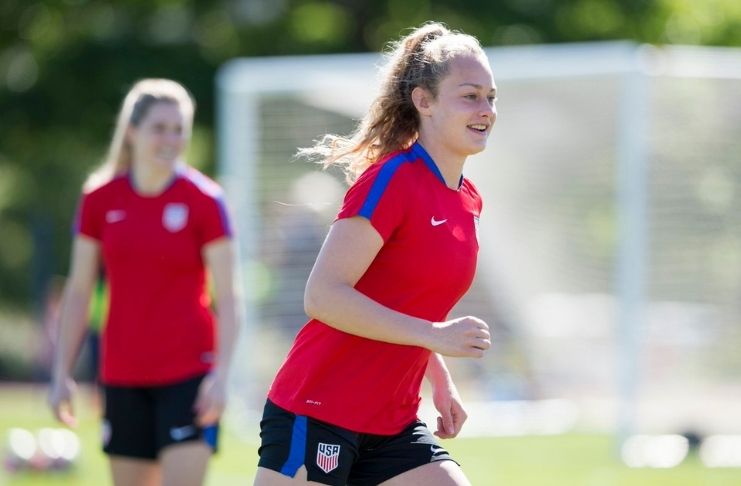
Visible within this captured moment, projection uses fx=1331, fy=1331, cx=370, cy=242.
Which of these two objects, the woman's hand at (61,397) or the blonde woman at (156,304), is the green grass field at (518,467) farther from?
the blonde woman at (156,304)

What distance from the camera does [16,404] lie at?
53.6 ft

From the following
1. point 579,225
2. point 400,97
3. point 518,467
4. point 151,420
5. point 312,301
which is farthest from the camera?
point 579,225

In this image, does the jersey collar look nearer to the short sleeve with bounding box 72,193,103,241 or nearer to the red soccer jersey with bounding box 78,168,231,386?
the red soccer jersey with bounding box 78,168,231,386

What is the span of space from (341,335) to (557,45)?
60.5ft

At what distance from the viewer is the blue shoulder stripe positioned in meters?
3.72

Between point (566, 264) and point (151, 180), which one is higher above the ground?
point (566, 264)

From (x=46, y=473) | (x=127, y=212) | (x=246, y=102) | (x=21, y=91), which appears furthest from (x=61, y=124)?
(x=127, y=212)

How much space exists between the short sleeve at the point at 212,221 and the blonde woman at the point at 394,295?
154cm

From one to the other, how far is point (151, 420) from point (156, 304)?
0.47 metres

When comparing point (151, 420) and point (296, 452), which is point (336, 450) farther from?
point (151, 420)

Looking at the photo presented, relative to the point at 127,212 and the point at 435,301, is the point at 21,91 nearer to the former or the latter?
the point at 127,212

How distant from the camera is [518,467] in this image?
9.59 meters

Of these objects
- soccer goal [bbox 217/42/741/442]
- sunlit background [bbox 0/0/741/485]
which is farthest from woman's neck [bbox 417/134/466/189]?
soccer goal [bbox 217/42/741/442]

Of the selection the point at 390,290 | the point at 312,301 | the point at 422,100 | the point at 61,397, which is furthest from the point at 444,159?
the point at 61,397
